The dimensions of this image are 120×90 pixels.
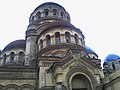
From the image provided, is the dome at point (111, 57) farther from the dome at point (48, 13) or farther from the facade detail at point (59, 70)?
the facade detail at point (59, 70)

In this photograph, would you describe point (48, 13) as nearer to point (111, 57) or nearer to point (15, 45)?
point (15, 45)

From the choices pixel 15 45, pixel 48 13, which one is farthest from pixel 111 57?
pixel 15 45

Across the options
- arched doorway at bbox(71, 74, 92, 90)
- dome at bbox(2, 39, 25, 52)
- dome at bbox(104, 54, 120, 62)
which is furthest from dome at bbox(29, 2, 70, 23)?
arched doorway at bbox(71, 74, 92, 90)

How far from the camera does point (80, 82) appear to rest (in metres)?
16.4

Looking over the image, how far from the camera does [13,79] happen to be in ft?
56.2

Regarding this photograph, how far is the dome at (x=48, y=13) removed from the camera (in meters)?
28.9

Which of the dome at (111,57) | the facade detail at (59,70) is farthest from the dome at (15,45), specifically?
the dome at (111,57)

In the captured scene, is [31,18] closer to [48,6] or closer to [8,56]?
[48,6]

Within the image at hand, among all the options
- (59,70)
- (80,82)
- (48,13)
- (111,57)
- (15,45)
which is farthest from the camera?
(111,57)

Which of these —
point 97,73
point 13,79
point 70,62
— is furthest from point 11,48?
point 97,73

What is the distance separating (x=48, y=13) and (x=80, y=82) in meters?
16.6

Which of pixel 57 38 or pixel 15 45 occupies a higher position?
pixel 15 45

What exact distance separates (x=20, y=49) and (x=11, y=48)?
1.46m

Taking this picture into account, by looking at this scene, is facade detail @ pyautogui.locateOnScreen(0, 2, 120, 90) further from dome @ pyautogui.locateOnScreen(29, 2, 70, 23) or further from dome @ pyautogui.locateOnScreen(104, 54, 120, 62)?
dome @ pyautogui.locateOnScreen(104, 54, 120, 62)
